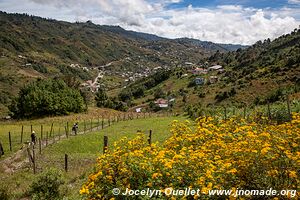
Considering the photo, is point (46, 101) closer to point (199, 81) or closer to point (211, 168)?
point (211, 168)

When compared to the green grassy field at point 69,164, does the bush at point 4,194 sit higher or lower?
higher

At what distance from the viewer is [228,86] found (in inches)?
4065

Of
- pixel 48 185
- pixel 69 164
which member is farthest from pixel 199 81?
pixel 48 185

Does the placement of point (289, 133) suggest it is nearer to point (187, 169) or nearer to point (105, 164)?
point (187, 169)

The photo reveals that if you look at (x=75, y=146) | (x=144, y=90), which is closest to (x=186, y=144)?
(x=75, y=146)

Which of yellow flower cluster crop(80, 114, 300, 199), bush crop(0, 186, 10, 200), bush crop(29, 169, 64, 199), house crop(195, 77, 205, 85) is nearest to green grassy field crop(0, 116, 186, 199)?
bush crop(29, 169, 64, 199)

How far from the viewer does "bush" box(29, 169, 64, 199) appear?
1369cm

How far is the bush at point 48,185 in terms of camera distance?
44.9 ft

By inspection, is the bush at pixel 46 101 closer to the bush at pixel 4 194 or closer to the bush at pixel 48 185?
the bush at pixel 4 194

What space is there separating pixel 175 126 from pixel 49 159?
669 inches

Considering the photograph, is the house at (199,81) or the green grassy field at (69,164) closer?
the green grassy field at (69,164)

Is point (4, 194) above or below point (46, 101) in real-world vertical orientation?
below

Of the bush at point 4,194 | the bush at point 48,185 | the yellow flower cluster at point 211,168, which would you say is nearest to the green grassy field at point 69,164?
the bush at point 48,185

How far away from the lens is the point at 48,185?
13.8 m
